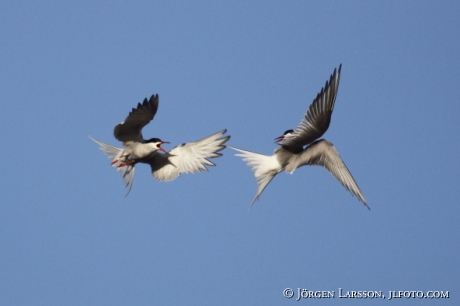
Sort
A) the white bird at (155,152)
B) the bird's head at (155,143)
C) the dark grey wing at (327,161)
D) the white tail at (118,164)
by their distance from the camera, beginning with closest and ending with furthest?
the dark grey wing at (327,161) → the white bird at (155,152) → the bird's head at (155,143) → the white tail at (118,164)

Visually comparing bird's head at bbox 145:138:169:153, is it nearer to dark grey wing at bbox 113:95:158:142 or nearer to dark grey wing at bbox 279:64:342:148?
dark grey wing at bbox 113:95:158:142

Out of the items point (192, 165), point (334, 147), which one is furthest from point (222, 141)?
point (334, 147)

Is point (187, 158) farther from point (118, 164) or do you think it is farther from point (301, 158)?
point (301, 158)

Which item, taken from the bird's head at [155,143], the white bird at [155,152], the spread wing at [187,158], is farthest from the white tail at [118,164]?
the bird's head at [155,143]

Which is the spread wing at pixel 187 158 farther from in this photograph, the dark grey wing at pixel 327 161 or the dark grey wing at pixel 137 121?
the dark grey wing at pixel 327 161

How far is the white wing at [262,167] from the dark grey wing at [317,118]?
1.10 ft

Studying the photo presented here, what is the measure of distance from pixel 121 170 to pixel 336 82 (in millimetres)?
3767

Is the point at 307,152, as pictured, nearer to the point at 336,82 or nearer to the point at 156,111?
the point at 336,82

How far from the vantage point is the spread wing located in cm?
1178

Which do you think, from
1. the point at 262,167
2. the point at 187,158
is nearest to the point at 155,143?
the point at 187,158

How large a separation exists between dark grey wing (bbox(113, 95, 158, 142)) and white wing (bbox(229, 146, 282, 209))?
1.39m

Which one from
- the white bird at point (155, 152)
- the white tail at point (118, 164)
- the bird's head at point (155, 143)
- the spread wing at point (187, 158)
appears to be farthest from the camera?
the white tail at point (118, 164)

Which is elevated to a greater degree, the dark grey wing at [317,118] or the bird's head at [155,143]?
the dark grey wing at [317,118]

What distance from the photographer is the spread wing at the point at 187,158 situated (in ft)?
38.7
